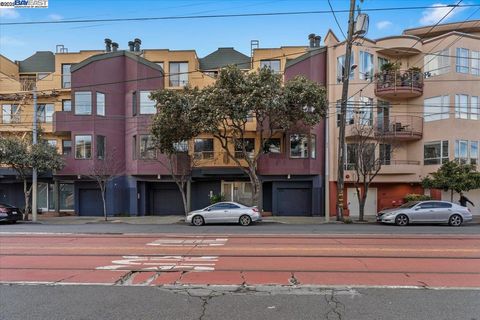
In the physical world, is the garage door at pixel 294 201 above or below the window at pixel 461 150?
below

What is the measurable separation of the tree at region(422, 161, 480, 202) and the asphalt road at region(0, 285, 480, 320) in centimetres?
1900

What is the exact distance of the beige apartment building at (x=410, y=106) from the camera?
91.2 ft

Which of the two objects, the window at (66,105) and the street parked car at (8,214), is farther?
the window at (66,105)

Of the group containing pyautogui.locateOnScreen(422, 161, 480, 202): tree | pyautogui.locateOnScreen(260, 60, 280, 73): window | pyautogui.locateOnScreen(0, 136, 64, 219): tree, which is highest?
pyautogui.locateOnScreen(260, 60, 280, 73): window

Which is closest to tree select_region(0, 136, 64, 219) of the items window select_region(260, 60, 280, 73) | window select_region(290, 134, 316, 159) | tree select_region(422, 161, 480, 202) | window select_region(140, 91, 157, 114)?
window select_region(140, 91, 157, 114)

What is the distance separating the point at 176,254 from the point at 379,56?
24621 millimetres

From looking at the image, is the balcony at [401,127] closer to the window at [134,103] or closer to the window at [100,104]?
the window at [134,103]

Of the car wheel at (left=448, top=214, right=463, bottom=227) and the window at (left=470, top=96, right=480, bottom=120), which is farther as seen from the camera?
the window at (left=470, top=96, right=480, bottom=120)

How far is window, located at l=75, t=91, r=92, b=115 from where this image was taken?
2930 cm

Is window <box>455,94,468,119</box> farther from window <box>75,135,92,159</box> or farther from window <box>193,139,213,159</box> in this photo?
window <box>75,135,92,159</box>

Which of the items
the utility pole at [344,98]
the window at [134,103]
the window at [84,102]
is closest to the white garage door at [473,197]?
the utility pole at [344,98]

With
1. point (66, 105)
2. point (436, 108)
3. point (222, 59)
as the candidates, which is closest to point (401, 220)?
point (436, 108)

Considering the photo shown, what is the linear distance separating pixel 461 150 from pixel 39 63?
35603 millimetres

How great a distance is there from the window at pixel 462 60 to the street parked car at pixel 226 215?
17916 millimetres
